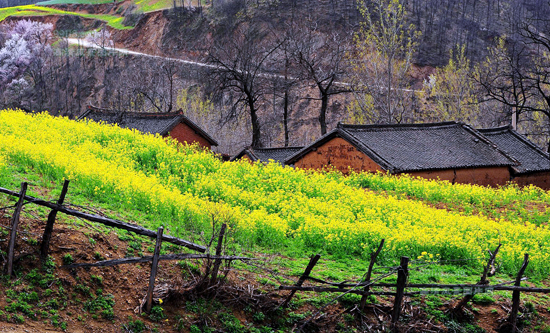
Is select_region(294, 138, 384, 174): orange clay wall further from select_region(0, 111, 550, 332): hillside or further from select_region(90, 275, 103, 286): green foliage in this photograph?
select_region(90, 275, 103, 286): green foliage

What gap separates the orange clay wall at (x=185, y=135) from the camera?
37406 mm

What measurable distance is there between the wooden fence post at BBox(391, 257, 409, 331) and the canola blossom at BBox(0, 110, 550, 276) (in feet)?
8.32

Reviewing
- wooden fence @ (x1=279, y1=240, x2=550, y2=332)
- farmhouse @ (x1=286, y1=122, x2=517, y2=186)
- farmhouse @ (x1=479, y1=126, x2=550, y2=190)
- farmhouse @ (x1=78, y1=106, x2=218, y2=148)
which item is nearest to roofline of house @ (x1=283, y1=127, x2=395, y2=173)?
farmhouse @ (x1=286, y1=122, x2=517, y2=186)

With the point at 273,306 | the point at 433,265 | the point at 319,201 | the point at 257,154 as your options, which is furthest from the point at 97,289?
the point at 257,154

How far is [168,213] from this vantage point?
12.7 m

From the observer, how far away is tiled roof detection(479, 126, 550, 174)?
3127cm

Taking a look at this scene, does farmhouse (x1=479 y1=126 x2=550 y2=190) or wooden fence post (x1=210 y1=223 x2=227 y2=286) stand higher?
farmhouse (x1=479 y1=126 x2=550 y2=190)

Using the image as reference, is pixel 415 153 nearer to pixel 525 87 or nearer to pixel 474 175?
pixel 474 175

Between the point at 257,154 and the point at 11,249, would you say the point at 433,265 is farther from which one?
the point at 257,154

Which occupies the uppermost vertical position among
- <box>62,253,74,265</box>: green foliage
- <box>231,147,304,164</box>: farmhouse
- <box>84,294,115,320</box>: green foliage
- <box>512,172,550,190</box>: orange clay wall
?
<box>231,147,304,164</box>: farmhouse

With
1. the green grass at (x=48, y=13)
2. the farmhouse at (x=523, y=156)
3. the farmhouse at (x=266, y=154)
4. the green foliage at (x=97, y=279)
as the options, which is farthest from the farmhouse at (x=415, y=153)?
the green grass at (x=48, y=13)

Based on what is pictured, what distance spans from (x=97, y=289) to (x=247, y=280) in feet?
8.49

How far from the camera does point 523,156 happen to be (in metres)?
32.5

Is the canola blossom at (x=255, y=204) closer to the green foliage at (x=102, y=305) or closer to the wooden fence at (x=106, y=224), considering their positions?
the wooden fence at (x=106, y=224)
